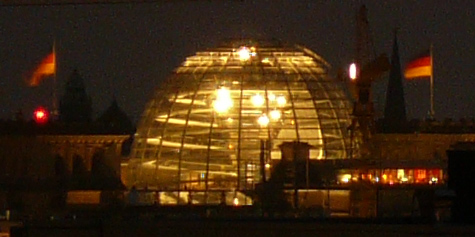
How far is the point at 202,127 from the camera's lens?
134 meters

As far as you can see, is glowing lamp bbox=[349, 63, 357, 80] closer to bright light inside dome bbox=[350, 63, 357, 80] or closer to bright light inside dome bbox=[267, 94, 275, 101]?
bright light inside dome bbox=[350, 63, 357, 80]

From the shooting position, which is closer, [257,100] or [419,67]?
[257,100]

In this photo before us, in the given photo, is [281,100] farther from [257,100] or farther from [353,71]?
[353,71]

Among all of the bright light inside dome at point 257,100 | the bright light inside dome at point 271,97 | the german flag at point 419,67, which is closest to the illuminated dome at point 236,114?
the bright light inside dome at point 257,100

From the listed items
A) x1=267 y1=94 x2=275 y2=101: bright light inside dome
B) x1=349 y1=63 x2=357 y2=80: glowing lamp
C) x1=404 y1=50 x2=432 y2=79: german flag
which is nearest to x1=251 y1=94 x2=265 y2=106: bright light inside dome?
x1=267 y1=94 x2=275 y2=101: bright light inside dome

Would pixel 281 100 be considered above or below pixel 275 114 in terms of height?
above

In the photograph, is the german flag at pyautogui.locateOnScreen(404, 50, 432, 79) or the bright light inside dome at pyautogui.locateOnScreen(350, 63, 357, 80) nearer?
the bright light inside dome at pyautogui.locateOnScreen(350, 63, 357, 80)

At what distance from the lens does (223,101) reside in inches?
5300

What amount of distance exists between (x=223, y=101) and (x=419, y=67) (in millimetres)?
12030

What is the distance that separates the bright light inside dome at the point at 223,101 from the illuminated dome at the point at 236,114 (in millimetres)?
60

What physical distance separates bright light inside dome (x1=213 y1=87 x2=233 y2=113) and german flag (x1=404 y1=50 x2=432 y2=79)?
10.7 m

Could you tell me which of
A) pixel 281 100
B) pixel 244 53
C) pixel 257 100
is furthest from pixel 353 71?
pixel 244 53

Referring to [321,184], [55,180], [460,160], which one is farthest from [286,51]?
[460,160]

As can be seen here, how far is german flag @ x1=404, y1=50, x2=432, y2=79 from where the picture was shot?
134375 mm
